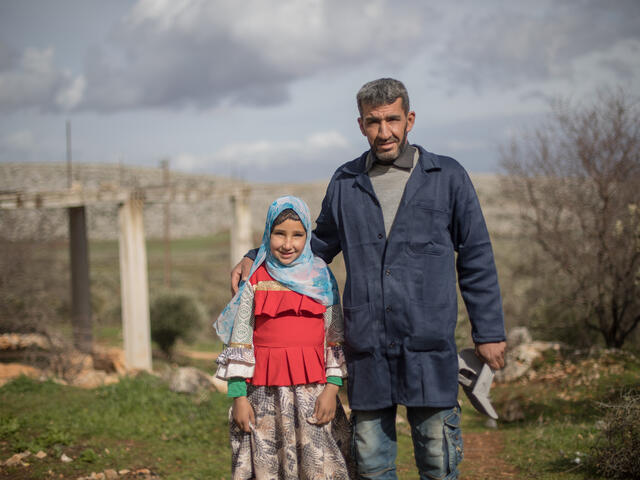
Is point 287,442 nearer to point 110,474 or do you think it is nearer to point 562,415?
point 110,474

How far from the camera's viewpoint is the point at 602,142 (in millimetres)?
8727

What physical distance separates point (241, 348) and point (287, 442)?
473mm

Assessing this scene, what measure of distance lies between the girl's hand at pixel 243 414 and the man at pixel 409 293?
462 mm

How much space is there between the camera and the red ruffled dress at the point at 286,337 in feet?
8.76

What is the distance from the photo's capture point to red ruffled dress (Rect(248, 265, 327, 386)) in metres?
2.67

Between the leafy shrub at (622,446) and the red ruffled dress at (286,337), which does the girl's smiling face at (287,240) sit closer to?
the red ruffled dress at (286,337)

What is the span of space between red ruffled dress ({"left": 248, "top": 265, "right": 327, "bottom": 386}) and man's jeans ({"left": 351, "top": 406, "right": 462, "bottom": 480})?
0.30 metres

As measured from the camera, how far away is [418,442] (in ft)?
8.34

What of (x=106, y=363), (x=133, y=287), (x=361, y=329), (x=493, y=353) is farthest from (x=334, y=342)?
(x=106, y=363)

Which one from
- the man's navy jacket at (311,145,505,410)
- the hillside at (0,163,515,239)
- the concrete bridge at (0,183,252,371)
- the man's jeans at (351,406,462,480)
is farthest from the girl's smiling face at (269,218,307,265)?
the hillside at (0,163,515,239)

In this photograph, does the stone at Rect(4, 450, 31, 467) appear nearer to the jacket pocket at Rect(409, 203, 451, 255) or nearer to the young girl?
the young girl

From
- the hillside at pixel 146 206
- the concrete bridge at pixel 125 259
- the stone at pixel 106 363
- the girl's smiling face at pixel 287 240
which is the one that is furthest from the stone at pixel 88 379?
the hillside at pixel 146 206

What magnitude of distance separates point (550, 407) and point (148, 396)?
14.9 ft

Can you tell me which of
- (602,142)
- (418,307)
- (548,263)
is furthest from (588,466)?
(548,263)
